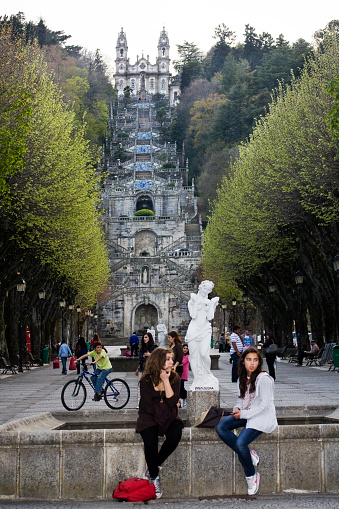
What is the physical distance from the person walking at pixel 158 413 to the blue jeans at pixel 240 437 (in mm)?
556

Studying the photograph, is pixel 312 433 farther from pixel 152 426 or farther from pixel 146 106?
pixel 146 106

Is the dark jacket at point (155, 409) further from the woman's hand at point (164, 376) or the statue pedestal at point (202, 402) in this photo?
the statue pedestal at point (202, 402)

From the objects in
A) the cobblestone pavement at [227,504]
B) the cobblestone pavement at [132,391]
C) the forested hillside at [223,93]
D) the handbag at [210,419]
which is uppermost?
the forested hillside at [223,93]

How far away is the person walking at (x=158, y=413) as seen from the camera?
328 inches

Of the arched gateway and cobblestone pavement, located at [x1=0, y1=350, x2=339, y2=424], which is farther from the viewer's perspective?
the arched gateway

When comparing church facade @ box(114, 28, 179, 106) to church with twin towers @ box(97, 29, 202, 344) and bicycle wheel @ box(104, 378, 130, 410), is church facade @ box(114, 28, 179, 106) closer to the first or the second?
church with twin towers @ box(97, 29, 202, 344)

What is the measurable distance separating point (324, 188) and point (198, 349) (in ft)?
55.5

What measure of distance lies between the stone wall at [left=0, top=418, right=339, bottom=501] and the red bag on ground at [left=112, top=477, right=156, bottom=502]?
0.26m

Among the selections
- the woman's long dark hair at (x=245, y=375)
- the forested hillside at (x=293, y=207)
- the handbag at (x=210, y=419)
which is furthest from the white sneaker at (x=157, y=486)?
the forested hillside at (x=293, y=207)

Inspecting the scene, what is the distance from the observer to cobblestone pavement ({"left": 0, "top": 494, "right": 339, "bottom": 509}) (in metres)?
7.86

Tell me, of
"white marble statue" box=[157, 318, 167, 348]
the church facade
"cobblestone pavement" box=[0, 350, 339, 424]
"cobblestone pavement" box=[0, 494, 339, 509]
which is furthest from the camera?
the church facade

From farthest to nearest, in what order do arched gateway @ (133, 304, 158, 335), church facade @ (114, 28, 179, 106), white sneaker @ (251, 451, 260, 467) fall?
church facade @ (114, 28, 179, 106), arched gateway @ (133, 304, 158, 335), white sneaker @ (251, 451, 260, 467)

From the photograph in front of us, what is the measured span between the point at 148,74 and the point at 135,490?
598 feet

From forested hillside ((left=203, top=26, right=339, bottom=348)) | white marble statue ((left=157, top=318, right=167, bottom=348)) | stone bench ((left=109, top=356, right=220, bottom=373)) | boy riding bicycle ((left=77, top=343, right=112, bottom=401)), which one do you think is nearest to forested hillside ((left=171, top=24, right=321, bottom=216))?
forested hillside ((left=203, top=26, right=339, bottom=348))
